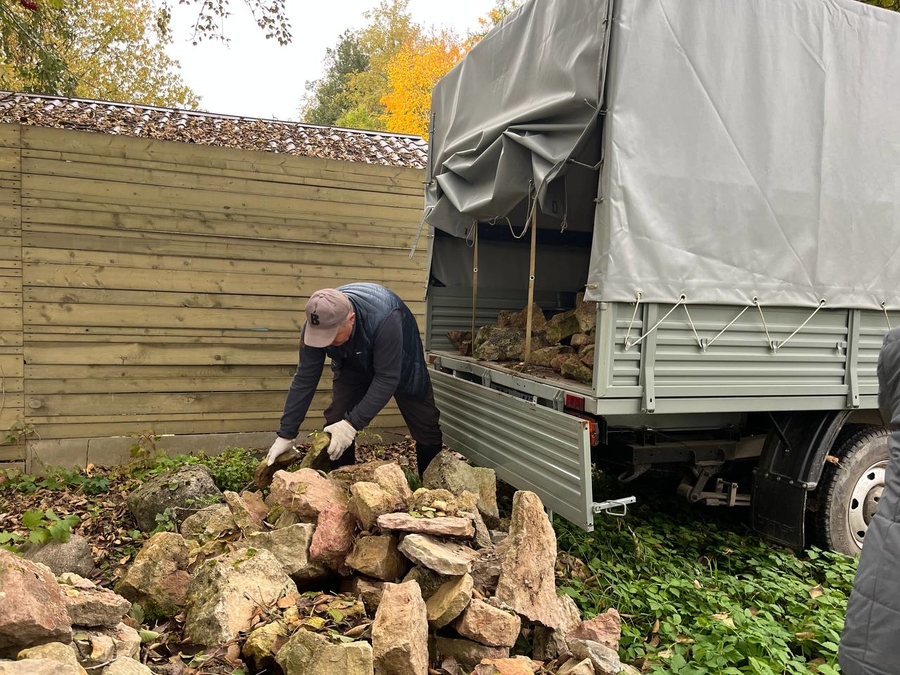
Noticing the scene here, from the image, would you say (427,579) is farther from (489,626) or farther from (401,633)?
(401,633)

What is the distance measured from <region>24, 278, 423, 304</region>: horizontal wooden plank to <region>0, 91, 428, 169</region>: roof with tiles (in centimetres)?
142

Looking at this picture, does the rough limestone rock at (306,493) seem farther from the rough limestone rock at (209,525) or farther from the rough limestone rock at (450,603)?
the rough limestone rock at (450,603)

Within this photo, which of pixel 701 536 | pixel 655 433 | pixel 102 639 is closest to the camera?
pixel 102 639

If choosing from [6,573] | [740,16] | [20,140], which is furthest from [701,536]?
[20,140]

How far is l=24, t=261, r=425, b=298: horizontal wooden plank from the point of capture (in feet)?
18.7

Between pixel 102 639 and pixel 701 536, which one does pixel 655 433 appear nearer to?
pixel 701 536

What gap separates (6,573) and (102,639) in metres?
0.42

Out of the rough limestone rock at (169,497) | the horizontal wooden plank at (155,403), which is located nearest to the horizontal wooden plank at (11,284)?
the horizontal wooden plank at (155,403)

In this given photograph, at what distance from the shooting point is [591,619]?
3164 mm

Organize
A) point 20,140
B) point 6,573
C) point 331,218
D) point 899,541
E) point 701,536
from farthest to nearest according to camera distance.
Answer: point 331,218, point 20,140, point 701,536, point 6,573, point 899,541

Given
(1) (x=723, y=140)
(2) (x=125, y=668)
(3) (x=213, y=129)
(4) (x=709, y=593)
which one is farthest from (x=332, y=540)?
(3) (x=213, y=129)

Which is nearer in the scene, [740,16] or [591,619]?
[591,619]

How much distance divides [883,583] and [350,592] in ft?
7.35

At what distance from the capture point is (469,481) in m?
4.12
